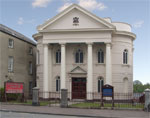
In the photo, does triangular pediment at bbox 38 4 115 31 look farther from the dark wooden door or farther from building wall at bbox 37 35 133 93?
the dark wooden door

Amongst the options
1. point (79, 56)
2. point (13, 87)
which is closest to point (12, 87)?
point (13, 87)

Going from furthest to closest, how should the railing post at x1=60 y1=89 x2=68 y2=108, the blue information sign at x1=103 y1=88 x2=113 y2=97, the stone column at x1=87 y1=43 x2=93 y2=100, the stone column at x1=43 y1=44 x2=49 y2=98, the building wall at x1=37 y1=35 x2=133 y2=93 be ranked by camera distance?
the building wall at x1=37 y1=35 x2=133 y2=93 → the stone column at x1=43 y1=44 x2=49 y2=98 → the stone column at x1=87 y1=43 x2=93 y2=100 → the blue information sign at x1=103 y1=88 x2=113 y2=97 → the railing post at x1=60 y1=89 x2=68 y2=108

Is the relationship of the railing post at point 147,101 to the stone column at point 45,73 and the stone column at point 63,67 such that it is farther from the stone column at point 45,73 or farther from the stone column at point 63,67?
the stone column at point 45,73

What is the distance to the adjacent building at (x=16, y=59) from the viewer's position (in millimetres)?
31000

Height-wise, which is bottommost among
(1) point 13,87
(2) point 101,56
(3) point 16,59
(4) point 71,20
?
(1) point 13,87

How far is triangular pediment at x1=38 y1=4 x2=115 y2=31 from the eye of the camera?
29.8 metres

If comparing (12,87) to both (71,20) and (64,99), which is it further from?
(71,20)

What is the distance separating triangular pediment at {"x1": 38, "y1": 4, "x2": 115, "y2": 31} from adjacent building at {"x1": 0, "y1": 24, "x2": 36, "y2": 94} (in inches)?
184

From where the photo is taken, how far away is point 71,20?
30484mm

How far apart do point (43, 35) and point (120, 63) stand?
1000cm

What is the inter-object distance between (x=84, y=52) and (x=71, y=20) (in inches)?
167

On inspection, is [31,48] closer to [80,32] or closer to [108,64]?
[80,32]

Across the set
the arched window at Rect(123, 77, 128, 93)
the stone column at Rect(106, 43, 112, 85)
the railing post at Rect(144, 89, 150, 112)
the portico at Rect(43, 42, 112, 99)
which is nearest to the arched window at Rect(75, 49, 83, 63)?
the portico at Rect(43, 42, 112, 99)

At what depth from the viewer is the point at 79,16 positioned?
3042 cm
